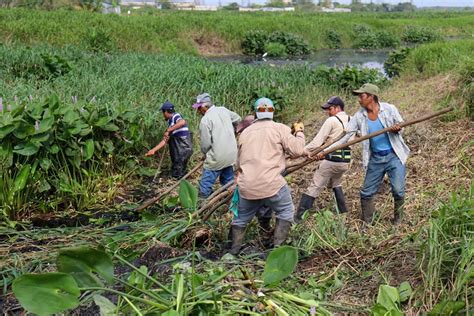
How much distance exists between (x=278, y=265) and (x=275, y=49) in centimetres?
2100

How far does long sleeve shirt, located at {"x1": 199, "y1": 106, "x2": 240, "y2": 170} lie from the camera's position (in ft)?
17.0

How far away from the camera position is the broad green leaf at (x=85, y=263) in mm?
2572

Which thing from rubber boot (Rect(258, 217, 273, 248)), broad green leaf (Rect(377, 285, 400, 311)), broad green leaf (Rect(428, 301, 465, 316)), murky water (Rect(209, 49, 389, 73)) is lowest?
murky water (Rect(209, 49, 389, 73))

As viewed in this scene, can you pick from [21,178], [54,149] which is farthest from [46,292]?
[54,149]

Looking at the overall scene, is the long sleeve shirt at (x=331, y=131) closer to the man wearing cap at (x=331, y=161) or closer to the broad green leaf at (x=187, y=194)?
the man wearing cap at (x=331, y=161)

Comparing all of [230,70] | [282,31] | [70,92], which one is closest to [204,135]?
[70,92]

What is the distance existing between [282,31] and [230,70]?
1555cm

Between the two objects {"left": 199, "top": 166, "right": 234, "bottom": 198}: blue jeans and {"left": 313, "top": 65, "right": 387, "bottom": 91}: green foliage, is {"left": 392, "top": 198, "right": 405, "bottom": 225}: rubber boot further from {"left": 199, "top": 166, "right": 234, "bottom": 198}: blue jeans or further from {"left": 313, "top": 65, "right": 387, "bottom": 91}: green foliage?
{"left": 313, "top": 65, "right": 387, "bottom": 91}: green foliage

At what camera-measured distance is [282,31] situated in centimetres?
2517

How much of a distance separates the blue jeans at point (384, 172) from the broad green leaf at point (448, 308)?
2.00 metres

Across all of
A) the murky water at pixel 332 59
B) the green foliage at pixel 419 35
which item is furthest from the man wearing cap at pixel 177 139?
the green foliage at pixel 419 35

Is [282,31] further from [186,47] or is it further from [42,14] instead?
[42,14]

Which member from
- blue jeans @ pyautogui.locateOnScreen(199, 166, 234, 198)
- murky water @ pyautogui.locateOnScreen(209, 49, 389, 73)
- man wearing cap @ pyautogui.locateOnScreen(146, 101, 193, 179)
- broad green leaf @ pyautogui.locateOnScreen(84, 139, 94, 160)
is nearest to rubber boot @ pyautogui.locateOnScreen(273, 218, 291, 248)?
blue jeans @ pyautogui.locateOnScreen(199, 166, 234, 198)

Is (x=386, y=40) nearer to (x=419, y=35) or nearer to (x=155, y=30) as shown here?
(x=419, y=35)
